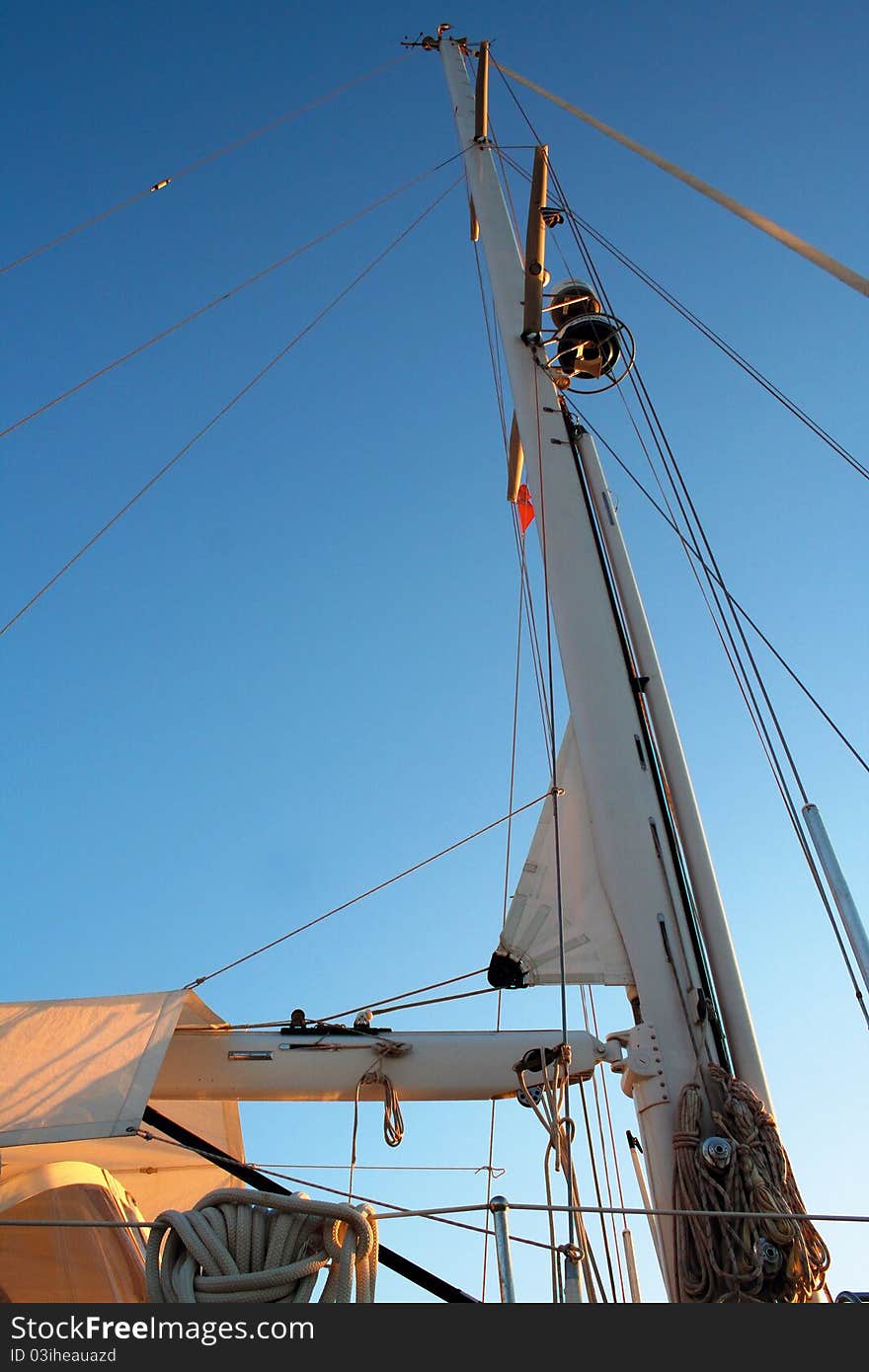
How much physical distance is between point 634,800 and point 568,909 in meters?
0.67

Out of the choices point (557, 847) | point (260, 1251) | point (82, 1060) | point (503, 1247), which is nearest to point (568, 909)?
point (557, 847)

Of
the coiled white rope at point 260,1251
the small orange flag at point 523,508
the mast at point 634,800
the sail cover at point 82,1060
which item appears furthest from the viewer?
the small orange flag at point 523,508

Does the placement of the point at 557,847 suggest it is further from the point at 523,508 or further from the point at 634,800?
the point at 523,508

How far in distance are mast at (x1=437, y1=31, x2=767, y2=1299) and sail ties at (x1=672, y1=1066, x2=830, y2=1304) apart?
0.12m

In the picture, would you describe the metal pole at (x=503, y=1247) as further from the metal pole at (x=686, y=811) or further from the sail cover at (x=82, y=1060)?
the sail cover at (x=82, y=1060)

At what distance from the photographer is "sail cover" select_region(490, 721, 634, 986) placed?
483cm

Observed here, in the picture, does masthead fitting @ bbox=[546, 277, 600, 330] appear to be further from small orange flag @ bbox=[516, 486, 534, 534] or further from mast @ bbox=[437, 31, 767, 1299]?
small orange flag @ bbox=[516, 486, 534, 534]

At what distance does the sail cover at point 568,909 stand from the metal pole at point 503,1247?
1.99 meters

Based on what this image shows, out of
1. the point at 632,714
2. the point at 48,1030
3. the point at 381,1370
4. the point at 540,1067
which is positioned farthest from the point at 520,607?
the point at 381,1370

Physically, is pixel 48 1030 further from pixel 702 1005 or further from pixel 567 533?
pixel 567 533

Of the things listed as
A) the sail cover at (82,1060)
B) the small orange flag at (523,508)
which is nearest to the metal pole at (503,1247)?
the sail cover at (82,1060)

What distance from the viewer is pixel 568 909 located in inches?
198

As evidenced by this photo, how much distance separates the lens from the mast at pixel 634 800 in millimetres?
4254

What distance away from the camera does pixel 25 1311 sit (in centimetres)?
240
